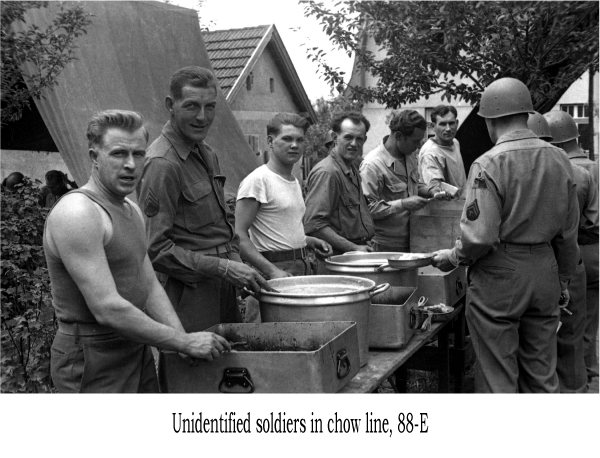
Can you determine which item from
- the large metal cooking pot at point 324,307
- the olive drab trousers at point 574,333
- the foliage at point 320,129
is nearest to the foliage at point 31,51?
the large metal cooking pot at point 324,307

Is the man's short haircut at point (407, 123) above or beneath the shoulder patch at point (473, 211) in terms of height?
above

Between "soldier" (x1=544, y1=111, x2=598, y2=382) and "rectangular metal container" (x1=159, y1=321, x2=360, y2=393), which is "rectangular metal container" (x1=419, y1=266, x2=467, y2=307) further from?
"soldier" (x1=544, y1=111, x2=598, y2=382)

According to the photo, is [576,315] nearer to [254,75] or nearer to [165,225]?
[165,225]

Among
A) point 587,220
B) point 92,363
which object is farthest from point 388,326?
point 587,220

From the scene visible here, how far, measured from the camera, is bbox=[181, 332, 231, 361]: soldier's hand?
2.46 m

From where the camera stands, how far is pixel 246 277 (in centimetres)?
305

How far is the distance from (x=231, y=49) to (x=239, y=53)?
21.3 inches

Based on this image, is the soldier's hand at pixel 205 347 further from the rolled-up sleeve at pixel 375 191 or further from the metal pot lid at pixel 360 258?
the rolled-up sleeve at pixel 375 191

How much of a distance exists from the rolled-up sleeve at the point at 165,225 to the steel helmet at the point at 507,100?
1822mm

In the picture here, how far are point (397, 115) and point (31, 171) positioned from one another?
7.01 m

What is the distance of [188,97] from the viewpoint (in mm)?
3262

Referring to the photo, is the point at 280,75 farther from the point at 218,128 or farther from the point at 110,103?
the point at 110,103

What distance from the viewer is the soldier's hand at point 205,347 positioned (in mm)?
2459
